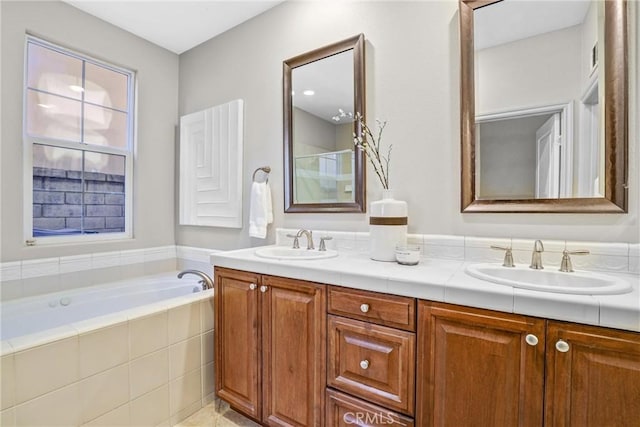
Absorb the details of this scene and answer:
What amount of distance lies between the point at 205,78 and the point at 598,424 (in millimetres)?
3177

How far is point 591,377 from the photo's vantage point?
2.76ft

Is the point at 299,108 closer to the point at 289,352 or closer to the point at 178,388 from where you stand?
the point at 289,352

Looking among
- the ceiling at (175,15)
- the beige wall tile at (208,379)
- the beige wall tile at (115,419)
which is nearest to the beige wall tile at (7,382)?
the beige wall tile at (115,419)

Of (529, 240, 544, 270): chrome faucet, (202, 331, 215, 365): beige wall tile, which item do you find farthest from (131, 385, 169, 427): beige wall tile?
(529, 240, 544, 270): chrome faucet

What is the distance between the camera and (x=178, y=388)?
1723mm

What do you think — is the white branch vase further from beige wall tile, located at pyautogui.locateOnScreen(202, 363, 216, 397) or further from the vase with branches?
beige wall tile, located at pyautogui.locateOnScreen(202, 363, 216, 397)

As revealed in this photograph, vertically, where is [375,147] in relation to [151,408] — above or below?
above

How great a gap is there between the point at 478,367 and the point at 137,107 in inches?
121

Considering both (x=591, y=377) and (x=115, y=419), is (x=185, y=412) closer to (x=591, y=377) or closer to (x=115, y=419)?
(x=115, y=419)

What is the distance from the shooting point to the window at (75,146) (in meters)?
2.14

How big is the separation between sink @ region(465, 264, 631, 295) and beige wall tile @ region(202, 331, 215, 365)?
5.10ft

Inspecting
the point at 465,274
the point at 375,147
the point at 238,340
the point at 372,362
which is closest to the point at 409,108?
the point at 375,147

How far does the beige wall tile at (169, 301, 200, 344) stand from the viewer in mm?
1695

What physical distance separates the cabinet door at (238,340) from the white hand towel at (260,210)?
0.52 metres
